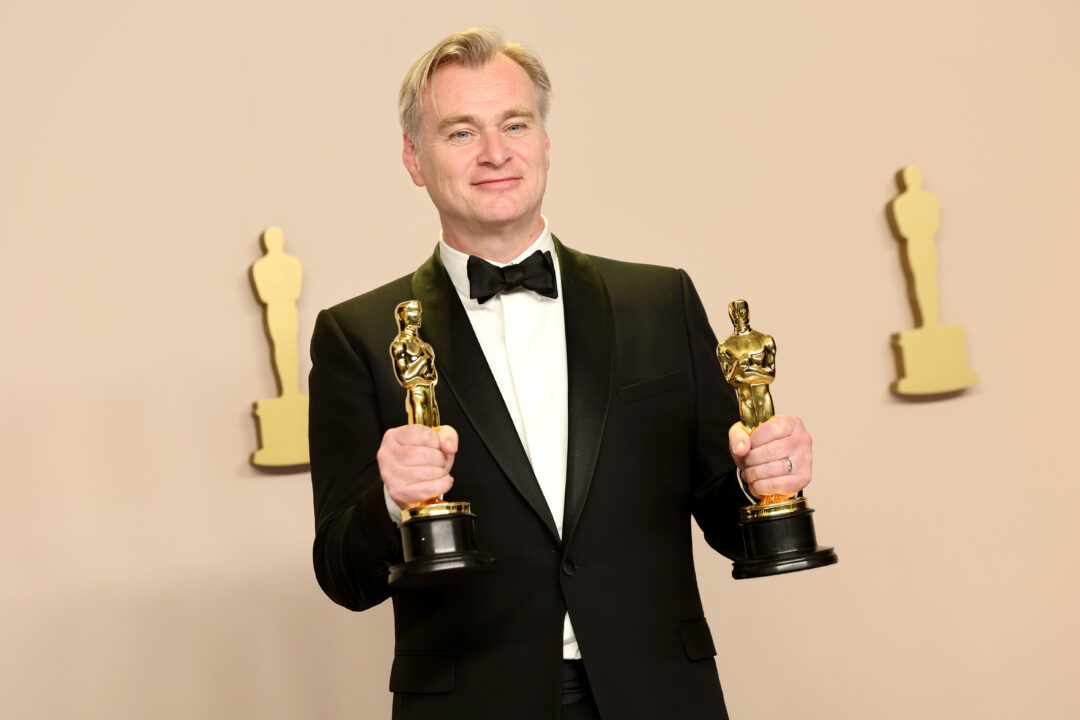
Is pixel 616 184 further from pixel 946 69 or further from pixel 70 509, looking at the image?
pixel 70 509

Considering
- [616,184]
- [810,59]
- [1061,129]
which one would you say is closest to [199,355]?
[616,184]

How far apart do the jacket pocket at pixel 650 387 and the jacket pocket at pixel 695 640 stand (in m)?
0.38

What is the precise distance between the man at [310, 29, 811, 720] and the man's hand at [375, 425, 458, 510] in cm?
6

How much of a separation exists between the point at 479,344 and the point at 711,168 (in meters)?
1.96

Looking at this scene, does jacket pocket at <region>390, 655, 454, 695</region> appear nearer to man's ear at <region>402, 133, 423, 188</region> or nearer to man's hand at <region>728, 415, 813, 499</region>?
man's hand at <region>728, 415, 813, 499</region>

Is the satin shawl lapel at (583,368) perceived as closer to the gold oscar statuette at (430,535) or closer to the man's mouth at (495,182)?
the man's mouth at (495,182)

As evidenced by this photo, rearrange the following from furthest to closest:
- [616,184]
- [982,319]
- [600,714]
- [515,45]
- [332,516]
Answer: [982,319] → [616,184] → [515,45] → [332,516] → [600,714]

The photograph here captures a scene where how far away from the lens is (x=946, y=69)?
13.3 ft

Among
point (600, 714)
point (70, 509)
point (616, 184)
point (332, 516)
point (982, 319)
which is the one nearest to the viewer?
point (600, 714)

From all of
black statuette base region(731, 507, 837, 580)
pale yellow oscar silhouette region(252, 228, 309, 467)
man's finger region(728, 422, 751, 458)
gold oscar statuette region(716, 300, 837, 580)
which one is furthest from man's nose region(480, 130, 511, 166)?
pale yellow oscar silhouette region(252, 228, 309, 467)

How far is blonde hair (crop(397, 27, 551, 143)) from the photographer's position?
2133 mm

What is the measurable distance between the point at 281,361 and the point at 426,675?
5.09 ft

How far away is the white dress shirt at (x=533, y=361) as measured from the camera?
2.01 m

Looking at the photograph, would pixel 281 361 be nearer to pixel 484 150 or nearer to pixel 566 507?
pixel 484 150
